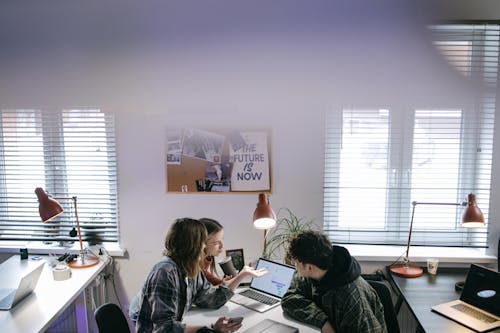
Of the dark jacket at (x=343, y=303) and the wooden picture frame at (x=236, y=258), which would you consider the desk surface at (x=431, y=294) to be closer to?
the dark jacket at (x=343, y=303)

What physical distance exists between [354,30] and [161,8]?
1.46 meters

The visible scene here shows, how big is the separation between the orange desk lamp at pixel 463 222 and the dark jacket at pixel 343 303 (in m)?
0.99

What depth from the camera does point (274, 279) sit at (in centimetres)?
249

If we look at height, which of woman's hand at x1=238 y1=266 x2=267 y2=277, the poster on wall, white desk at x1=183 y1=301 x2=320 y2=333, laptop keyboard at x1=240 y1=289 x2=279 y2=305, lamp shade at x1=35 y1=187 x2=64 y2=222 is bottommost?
white desk at x1=183 y1=301 x2=320 y2=333

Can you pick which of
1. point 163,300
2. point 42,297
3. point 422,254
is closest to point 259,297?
point 163,300

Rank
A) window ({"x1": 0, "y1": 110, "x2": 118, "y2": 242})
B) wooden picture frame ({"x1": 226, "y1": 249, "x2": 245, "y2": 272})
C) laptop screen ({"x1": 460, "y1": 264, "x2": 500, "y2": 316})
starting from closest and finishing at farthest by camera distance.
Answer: laptop screen ({"x1": 460, "y1": 264, "x2": 500, "y2": 316}) < wooden picture frame ({"x1": 226, "y1": 249, "x2": 245, "y2": 272}) < window ({"x1": 0, "y1": 110, "x2": 118, "y2": 242})

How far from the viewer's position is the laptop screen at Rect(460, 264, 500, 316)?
2271mm

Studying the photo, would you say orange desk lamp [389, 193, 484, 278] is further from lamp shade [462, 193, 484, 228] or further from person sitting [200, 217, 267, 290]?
person sitting [200, 217, 267, 290]

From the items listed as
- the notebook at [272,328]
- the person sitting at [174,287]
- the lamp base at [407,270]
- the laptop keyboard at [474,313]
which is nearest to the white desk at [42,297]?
the person sitting at [174,287]

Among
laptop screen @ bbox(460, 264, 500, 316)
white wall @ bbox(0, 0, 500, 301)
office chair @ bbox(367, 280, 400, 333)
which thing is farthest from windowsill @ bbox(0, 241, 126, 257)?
laptop screen @ bbox(460, 264, 500, 316)

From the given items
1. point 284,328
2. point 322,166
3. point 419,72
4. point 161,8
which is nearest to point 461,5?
point 419,72

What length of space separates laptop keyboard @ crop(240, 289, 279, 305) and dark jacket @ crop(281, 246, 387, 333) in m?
0.24

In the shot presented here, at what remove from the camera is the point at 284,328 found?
2.04 metres

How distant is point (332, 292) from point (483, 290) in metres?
1.05
